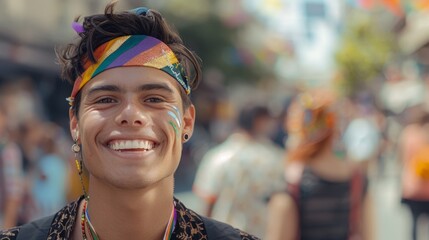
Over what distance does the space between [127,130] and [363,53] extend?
54.0 metres

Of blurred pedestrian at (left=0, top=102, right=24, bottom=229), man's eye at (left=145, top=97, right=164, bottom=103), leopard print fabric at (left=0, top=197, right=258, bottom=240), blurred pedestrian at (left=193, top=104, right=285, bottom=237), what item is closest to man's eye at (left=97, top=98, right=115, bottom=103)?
man's eye at (left=145, top=97, right=164, bottom=103)

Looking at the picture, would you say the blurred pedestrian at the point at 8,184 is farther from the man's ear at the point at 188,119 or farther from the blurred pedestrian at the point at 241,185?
the man's ear at the point at 188,119

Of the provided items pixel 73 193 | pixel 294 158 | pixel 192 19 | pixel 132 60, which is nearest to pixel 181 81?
pixel 132 60

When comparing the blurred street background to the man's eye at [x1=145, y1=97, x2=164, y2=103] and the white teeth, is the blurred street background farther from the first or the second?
the white teeth

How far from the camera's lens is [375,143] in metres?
17.8

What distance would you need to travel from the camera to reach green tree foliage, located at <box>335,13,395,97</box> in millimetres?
54594

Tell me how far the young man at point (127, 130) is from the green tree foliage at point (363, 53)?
168ft

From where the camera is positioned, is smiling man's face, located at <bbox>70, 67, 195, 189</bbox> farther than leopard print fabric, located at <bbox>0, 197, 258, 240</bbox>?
No

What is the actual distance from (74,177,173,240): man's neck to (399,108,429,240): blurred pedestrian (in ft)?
18.2

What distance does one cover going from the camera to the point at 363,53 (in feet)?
183

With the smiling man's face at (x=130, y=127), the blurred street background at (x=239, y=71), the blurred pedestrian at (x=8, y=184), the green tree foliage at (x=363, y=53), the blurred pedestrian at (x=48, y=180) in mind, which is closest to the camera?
the smiling man's face at (x=130, y=127)

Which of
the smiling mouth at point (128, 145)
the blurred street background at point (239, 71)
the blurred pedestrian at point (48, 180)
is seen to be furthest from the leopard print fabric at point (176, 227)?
the blurred pedestrian at point (48, 180)

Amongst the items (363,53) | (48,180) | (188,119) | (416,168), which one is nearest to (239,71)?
(363,53)

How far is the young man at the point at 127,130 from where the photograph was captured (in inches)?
107
